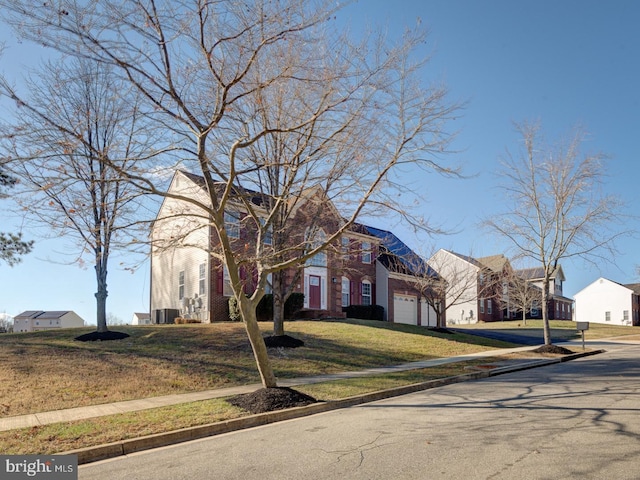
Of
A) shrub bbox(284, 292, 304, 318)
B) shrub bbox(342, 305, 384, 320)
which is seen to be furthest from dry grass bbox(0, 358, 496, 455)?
shrub bbox(342, 305, 384, 320)

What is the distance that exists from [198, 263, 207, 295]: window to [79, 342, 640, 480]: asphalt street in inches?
704

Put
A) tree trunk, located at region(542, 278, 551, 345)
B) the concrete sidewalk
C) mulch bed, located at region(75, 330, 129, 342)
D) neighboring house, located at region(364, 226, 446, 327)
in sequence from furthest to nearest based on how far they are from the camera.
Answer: neighboring house, located at region(364, 226, 446, 327)
tree trunk, located at region(542, 278, 551, 345)
mulch bed, located at region(75, 330, 129, 342)
the concrete sidewalk

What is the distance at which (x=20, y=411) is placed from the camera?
34.1 feet

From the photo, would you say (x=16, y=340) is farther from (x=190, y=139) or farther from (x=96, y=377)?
(x=190, y=139)

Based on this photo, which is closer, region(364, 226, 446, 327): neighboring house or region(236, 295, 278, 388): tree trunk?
region(236, 295, 278, 388): tree trunk

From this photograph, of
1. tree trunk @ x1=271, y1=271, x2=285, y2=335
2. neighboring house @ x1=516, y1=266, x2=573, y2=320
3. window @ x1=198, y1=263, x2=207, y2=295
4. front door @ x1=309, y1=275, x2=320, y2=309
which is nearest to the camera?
tree trunk @ x1=271, y1=271, x2=285, y2=335

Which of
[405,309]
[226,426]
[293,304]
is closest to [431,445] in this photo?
[226,426]

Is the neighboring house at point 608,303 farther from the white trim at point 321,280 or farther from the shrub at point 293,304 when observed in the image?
the shrub at point 293,304

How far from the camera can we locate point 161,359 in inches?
603

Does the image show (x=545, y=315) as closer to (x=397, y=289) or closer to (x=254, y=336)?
(x=397, y=289)

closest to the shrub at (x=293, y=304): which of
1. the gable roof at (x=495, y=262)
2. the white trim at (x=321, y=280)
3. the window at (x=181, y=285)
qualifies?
the white trim at (x=321, y=280)

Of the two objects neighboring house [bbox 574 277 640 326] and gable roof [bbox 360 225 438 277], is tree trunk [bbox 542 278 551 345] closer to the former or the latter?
gable roof [bbox 360 225 438 277]

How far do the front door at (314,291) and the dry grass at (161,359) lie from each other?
784 centimetres

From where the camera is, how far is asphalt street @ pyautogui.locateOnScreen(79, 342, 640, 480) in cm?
597
